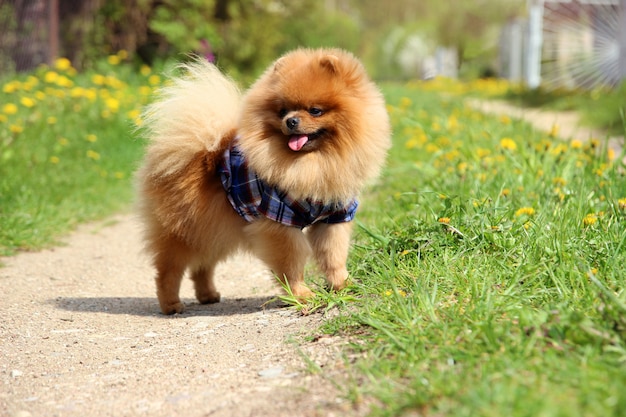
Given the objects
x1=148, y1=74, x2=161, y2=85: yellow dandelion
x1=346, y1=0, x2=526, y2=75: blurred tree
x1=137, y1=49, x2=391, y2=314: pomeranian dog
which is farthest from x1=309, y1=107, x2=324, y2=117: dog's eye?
x1=346, y1=0, x2=526, y2=75: blurred tree

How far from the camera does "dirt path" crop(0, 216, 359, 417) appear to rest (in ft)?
7.92

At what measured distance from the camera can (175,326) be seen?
3475mm

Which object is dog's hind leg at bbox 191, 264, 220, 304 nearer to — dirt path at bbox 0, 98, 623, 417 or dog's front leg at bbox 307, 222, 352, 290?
dirt path at bbox 0, 98, 623, 417

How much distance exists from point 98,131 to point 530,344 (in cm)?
646

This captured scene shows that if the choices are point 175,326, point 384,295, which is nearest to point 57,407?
point 175,326

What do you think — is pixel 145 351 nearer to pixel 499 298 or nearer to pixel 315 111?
pixel 315 111

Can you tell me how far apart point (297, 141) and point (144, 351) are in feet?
3.75

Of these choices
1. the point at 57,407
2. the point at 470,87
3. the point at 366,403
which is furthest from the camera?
the point at 470,87

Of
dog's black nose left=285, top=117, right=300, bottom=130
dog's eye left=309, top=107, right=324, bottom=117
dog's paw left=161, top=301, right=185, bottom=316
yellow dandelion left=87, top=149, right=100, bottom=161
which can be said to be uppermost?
dog's eye left=309, top=107, right=324, bottom=117

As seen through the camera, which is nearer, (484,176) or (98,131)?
(484,176)

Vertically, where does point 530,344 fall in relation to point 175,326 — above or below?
above

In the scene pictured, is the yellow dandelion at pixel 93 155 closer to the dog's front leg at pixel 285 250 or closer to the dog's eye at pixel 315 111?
the dog's front leg at pixel 285 250

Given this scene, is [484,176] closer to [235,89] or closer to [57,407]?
[235,89]

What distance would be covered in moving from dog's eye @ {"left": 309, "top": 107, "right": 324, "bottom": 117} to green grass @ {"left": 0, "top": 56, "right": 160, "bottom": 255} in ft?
6.32
